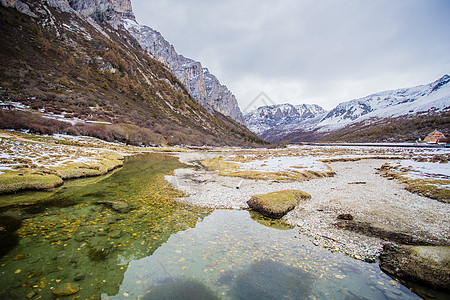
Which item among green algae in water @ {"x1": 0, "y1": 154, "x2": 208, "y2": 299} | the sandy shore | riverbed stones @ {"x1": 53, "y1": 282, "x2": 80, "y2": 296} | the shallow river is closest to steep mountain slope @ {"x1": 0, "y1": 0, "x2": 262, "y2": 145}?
green algae in water @ {"x1": 0, "y1": 154, "x2": 208, "y2": 299}

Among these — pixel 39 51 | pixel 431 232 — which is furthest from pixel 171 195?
pixel 39 51

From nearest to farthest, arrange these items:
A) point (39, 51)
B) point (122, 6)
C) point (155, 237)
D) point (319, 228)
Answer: point (155, 237) → point (319, 228) → point (39, 51) → point (122, 6)

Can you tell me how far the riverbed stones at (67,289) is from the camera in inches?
187

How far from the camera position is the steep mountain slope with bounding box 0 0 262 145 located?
51.7m

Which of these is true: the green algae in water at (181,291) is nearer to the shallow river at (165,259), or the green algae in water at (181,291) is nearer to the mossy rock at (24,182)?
the shallow river at (165,259)

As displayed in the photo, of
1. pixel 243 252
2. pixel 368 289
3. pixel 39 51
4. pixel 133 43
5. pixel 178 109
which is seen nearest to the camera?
pixel 368 289

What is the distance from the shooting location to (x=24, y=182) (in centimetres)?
1255

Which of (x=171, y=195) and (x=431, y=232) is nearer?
(x=431, y=232)

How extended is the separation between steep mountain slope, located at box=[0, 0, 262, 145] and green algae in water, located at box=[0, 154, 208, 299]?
38781mm

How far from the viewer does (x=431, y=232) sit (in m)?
8.26

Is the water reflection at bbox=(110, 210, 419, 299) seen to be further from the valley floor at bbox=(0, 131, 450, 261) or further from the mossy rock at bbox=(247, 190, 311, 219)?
the mossy rock at bbox=(247, 190, 311, 219)

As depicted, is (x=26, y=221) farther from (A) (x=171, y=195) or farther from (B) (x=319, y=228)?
(B) (x=319, y=228)

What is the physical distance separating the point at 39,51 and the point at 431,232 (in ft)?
364

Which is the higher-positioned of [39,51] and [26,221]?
[39,51]
